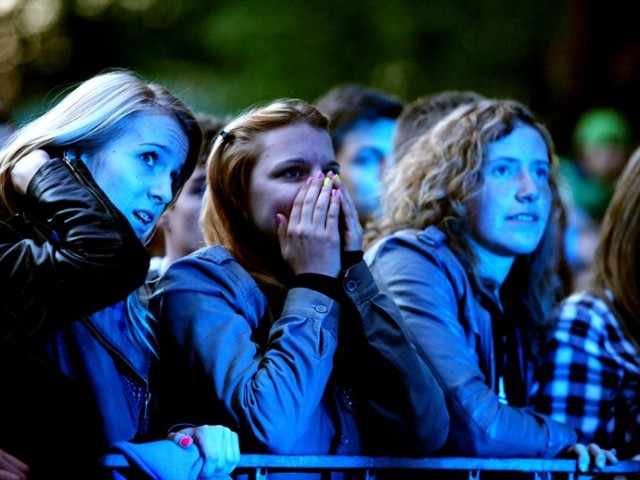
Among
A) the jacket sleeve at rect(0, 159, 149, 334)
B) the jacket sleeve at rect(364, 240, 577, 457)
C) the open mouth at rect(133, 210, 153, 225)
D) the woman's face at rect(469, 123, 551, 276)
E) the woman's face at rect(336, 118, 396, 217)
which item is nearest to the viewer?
the jacket sleeve at rect(0, 159, 149, 334)

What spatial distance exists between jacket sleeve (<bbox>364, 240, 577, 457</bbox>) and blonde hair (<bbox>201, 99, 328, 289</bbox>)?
594 mm

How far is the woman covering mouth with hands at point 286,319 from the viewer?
3180 millimetres

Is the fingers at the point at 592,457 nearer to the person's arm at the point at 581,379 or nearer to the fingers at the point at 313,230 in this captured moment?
the person's arm at the point at 581,379

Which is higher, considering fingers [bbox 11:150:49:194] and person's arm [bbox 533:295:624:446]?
fingers [bbox 11:150:49:194]

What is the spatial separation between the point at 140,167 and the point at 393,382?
1003 mm

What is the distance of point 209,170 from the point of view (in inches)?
149

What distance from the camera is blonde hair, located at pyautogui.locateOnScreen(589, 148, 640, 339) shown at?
470 centimetres

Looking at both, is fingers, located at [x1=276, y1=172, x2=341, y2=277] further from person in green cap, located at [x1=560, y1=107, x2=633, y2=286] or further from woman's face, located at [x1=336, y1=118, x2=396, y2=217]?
person in green cap, located at [x1=560, y1=107, x2=633, y2=286]

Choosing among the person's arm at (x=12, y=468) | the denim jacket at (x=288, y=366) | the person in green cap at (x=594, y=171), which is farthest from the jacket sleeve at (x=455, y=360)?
the person in green cap at (x=594, y=171)

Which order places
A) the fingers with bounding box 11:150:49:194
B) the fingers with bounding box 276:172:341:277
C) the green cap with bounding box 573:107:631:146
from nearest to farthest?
the fingers with bounding box 11:150:49:194 < the fingers with bounding box 276:172:341:277 < the green cap with bounding box 573:107:631:146

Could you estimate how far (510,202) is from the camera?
4.35m

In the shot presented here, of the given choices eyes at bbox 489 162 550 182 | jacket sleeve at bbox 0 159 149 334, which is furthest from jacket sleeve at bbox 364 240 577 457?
jacket sleeve at bbox 0 159 149 334

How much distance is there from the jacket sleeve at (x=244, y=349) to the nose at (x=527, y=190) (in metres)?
1.29

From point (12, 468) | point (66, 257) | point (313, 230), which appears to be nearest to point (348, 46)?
point (313, 230)
